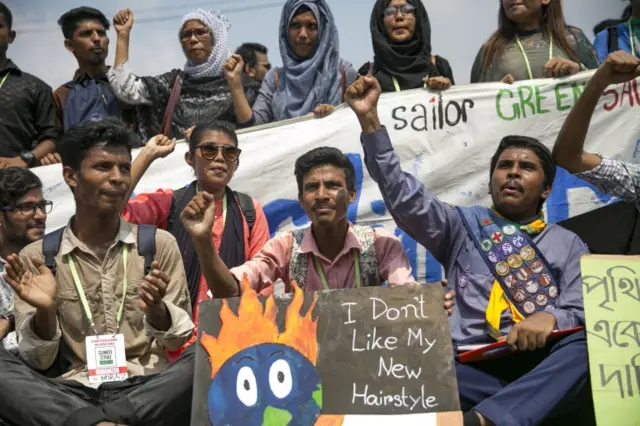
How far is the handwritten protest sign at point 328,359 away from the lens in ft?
15.2

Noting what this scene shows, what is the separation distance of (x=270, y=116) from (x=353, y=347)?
2723mm

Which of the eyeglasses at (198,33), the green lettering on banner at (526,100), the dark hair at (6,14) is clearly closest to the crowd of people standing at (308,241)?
the green lettering on banner at (526,100)

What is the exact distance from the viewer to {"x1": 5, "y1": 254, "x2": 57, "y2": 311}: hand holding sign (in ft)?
15.9

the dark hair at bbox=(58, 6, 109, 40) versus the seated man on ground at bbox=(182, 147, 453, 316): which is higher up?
the dark hair at bbox=(58, 6, 109, 40)

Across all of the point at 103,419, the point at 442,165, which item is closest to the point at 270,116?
the point at 442,165

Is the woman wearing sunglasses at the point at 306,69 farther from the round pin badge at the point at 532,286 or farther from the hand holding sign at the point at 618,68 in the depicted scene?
the round pin badge at the point at 532,286

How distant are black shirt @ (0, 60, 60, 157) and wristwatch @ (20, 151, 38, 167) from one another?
0.28ft

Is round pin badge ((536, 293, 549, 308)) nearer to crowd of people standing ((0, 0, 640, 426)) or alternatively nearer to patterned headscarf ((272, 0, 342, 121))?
crowd of people standing ((0, 0, 640, 426))

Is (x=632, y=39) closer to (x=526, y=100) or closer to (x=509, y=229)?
(x=526, y=100)

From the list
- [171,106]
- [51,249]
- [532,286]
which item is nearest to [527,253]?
[532,286]

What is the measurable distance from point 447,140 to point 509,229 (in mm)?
1369

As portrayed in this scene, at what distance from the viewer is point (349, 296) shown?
4.86 metres

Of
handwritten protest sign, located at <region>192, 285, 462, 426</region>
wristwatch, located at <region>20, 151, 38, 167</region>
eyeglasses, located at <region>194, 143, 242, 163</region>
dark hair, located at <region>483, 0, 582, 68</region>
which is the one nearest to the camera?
handwritten protest sign, located at <region>192, 285, 462, 426</region>

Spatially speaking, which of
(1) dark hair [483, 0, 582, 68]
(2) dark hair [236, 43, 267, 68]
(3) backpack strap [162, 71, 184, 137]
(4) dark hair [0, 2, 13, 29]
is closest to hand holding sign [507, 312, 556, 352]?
(1) dark hair [483, 0, 582, 68]
